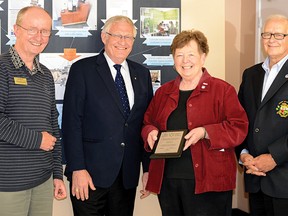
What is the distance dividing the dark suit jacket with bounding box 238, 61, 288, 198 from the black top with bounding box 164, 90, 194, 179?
1.41ft

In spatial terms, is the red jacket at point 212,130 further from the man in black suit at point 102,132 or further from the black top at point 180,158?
the man in black suit at point 102,132

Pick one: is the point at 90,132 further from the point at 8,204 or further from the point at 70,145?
the point at 8,204

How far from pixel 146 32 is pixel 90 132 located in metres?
1.13

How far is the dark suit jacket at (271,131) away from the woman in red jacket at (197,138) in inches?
4.9

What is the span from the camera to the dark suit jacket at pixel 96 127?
2.45 meters

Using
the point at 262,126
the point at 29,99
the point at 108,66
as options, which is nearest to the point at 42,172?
the point at 29,99

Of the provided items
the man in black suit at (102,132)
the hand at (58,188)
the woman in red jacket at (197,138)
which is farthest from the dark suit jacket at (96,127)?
the woman in red jacket at (197,138)

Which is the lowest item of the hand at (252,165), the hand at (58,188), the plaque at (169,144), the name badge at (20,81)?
the hand at (58,188)

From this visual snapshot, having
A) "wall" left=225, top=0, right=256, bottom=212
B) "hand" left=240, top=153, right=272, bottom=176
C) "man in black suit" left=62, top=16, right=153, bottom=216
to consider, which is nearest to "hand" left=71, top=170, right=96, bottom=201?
"man in black suit" left=62, top=16, right=153, bottom=216

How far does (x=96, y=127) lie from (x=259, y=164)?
102 cm

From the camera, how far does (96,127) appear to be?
249 cm

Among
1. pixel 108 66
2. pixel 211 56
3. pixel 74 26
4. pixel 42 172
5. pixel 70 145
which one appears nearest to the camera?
pixel 42 172

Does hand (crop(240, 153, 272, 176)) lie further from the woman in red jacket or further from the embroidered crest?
the embroidered crest

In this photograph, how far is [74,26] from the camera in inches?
121
